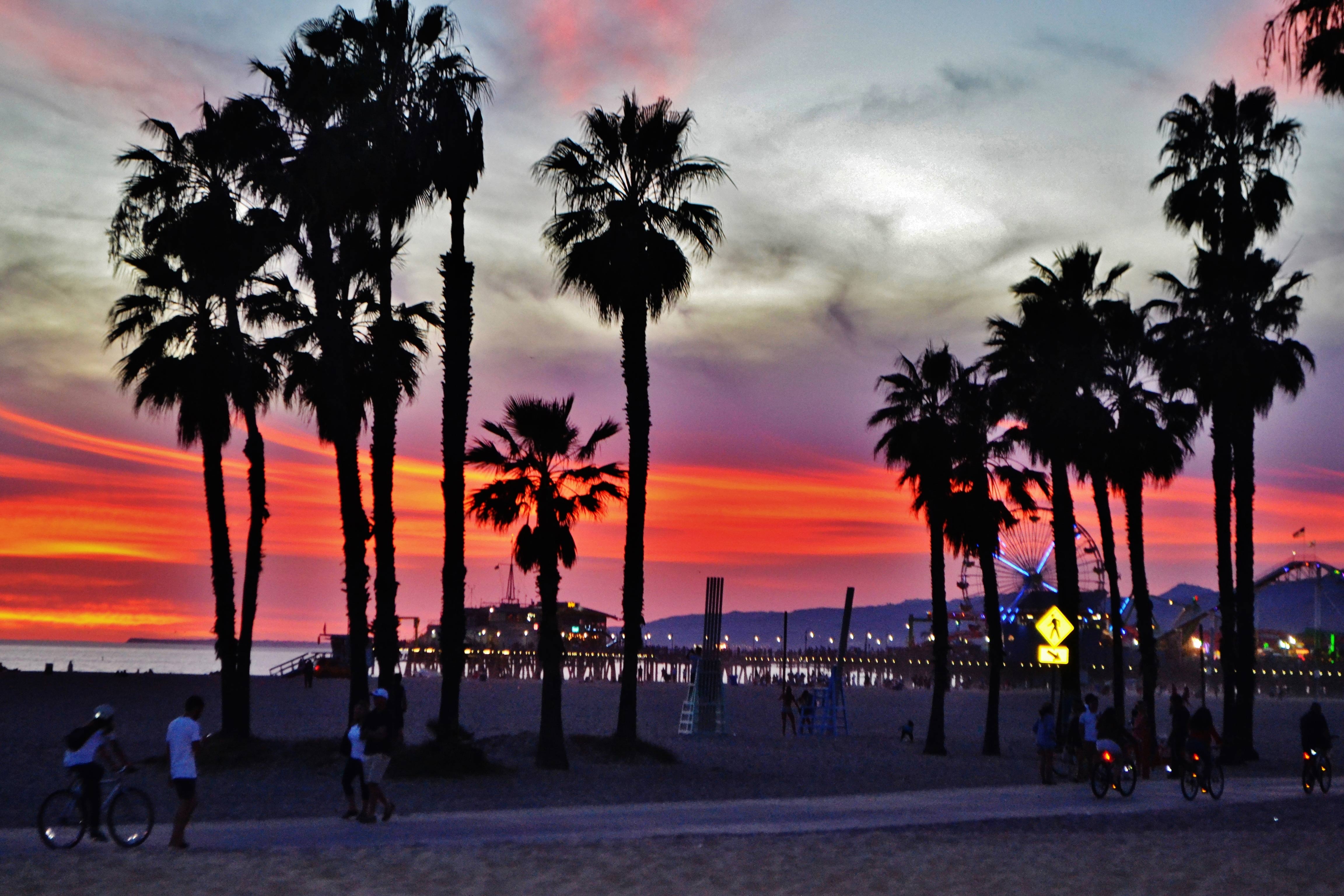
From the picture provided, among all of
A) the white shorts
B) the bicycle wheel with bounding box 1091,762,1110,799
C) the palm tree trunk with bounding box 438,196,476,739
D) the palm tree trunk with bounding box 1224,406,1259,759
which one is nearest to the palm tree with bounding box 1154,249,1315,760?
the palm tree trunk with bounding box 1224,406,1259,759

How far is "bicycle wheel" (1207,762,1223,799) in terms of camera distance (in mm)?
21516

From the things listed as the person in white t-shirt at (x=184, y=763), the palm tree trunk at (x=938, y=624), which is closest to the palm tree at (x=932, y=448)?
the palm tree trunk at (x=938, y=624)

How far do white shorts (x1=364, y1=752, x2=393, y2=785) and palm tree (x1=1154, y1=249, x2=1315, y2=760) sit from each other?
73.4ft

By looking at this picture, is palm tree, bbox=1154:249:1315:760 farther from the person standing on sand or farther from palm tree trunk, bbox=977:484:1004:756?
the person standing on sand

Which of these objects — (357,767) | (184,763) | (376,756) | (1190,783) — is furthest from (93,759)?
(1190,783)

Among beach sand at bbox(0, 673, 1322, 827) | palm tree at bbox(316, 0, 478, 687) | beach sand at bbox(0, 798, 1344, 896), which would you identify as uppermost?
palm tree at bbox(316, 0, 478, 687)

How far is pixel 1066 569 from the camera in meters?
33.3

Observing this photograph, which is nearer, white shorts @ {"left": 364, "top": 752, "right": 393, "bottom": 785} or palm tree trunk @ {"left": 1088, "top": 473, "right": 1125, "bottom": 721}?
white shorts @ {"left": 364, "top": 752, "right": 393, "bottom": 785}

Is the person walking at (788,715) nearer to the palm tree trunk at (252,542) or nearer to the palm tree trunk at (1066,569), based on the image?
the palm tree trunk at (1066,569)

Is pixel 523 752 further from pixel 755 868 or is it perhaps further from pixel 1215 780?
pixel 755 868

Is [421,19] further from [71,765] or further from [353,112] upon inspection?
[71,765]

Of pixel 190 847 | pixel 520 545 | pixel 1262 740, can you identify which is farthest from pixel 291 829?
pixel 1262 740

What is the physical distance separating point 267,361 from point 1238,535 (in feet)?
73.3

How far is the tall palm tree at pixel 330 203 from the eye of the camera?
24.6 meters
